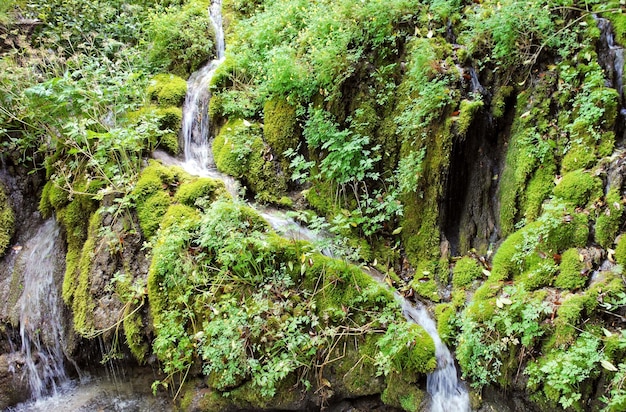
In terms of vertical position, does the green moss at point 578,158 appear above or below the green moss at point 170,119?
below

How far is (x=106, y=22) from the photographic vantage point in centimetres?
880

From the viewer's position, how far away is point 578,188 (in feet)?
13.5

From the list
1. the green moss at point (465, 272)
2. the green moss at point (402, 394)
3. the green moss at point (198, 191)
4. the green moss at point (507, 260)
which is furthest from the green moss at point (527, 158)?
the green moss at point (198, 191)

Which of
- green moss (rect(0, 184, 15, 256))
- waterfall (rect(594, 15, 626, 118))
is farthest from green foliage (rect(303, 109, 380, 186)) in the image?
green moss (rect(0, 184, 15, 256))

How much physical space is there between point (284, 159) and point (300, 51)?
5.99 feet

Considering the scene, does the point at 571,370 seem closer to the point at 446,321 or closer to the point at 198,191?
the point at 446,321

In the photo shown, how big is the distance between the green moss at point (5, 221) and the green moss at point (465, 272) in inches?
273

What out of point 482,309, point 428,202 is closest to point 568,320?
point 482,309

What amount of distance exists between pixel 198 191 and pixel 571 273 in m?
4.54

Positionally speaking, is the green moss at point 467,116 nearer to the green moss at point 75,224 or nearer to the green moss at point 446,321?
the green moss at point 446,321

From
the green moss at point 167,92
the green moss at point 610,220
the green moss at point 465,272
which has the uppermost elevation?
the green moss at point 167,92

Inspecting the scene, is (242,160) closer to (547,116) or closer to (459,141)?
(459,141)

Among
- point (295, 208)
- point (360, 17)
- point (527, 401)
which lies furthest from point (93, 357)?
point (360, 17)

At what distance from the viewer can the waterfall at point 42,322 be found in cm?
543
